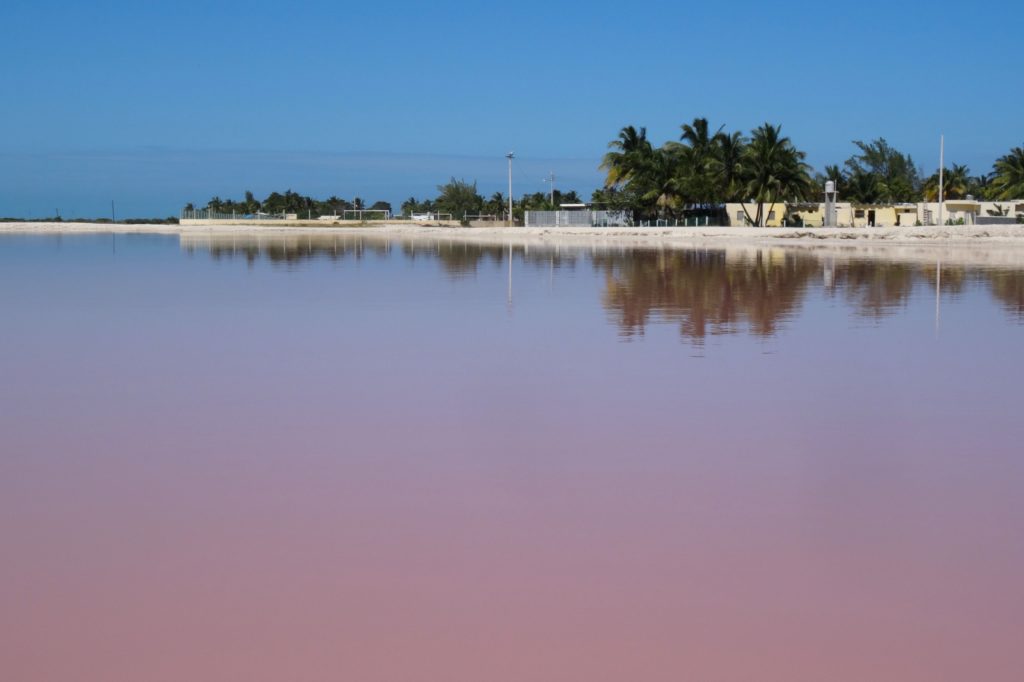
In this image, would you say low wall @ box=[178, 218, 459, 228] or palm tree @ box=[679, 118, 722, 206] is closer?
palm tree @ box=[679, 118, 722, 206]

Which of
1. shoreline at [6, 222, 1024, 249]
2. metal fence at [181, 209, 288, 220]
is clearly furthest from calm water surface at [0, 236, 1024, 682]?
metal fence at [181, 209, 288, 220]

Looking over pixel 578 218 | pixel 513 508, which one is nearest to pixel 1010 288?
pixel 513 508

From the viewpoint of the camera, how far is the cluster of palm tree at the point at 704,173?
55.3 m

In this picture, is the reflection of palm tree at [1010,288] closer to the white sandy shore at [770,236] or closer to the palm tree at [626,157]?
the white sandy shore at [770,236]

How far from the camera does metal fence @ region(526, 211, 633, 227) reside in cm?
6562

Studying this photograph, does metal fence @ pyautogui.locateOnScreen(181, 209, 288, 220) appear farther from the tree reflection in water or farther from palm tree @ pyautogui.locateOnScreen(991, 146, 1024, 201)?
the tree reflection in water

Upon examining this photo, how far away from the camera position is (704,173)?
194ft

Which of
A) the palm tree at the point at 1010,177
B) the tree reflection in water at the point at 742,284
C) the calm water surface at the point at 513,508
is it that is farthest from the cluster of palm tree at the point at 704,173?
the calm water surface at the point at 513,508

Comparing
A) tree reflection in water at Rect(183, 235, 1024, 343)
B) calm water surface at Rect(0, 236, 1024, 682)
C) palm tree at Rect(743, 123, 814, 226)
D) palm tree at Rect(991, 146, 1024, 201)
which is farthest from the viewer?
palm tree at Rect(991, 146, 1024, 201)

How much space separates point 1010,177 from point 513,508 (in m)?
67.4

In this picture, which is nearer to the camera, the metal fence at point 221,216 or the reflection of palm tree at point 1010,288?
the reflection of palm tree at point 1010,288

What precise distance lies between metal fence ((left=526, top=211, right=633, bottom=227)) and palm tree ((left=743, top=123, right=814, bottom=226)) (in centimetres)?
1032

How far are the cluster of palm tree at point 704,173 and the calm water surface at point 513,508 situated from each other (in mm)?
45175

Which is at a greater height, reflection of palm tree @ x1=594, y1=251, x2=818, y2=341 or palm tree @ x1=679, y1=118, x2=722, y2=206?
palm tree @ x1=679, y1=118, x2=722, y2=206
